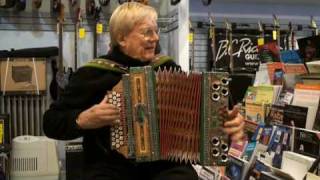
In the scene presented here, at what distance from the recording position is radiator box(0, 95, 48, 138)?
3.90 meters

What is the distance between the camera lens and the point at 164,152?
1.72 metres

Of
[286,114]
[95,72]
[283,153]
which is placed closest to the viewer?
[95,72]

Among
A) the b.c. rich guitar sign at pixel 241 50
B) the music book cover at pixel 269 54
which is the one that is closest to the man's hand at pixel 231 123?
the music book cover at pixel 269 54

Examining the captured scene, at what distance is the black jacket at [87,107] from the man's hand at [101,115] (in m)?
0.11

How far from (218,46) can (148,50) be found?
282cm

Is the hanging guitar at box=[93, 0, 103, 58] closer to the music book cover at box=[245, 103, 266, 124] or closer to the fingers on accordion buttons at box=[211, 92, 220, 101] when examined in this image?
the music book cover at box=[245, 103, 266, 124]

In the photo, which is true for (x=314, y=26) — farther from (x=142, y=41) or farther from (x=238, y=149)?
(x=142, y=41)

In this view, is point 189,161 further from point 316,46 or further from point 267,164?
point 316,46

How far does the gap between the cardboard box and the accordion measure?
89.8 inches

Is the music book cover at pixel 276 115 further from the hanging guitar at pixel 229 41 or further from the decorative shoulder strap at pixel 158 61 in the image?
the hanging guitar at pixel 229 41

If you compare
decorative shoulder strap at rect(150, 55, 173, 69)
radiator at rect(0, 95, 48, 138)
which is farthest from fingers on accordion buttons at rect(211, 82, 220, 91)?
radiator at rect(0, 95, 48, 138)

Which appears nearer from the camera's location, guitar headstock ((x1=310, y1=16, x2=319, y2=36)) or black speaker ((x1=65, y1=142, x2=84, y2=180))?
black speaker ((x1=65, y1=142, x2=84, y2=180))

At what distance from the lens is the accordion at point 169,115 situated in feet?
5.52

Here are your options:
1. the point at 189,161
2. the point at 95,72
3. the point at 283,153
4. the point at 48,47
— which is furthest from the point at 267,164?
the point at 48,47
